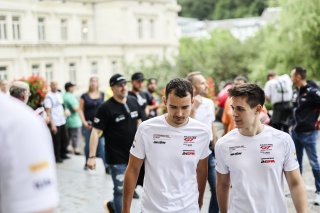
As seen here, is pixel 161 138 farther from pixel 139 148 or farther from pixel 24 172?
pixel 24 172

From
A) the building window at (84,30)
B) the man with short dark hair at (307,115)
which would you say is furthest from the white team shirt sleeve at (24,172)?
the building window at (84,30)

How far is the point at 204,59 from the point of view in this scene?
132ft

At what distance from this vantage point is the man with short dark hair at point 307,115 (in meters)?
7.00

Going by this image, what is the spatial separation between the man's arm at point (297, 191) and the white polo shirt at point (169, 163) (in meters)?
0.77

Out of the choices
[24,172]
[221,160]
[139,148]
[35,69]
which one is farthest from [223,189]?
[35,69]

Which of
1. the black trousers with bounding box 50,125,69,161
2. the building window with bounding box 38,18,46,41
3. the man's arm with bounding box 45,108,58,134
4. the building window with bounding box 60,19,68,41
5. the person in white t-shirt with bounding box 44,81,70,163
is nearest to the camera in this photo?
the man's arm with bounding box 45,108,58,134

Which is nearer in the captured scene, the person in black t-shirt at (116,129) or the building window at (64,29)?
the person in black t-shirt at (116,129)

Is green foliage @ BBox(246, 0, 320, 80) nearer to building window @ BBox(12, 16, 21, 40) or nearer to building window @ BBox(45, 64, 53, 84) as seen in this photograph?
building window @ BBox(45, 64, 53, 84)

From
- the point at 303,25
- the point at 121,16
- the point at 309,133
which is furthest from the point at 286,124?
the point at 121,16

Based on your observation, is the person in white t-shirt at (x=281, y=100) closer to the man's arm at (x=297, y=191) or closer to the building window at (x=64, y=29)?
the man's arm at (x=297, y=191)

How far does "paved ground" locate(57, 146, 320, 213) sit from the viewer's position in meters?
6.98

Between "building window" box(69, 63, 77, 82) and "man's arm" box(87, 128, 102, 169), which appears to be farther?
"building window" box(69, 63, 77, 82)

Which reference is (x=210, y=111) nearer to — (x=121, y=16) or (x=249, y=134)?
(x=249, y=134)

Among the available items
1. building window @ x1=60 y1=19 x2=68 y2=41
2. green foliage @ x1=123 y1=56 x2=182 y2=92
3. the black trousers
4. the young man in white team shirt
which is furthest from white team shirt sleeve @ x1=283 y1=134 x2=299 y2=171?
building window @ x1=60 y1=19 x2=68 y2=41
